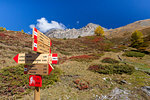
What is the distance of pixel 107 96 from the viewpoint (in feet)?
18.6

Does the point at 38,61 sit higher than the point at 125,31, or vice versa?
the point at 125,31

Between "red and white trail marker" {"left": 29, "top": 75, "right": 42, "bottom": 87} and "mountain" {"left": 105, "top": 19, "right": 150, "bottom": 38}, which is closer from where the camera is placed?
"red and white trail marker" {"left": 29, "top": 75, "right": 42, "bottom": 87}

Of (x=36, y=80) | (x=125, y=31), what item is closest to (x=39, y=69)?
(x=36, y=80)

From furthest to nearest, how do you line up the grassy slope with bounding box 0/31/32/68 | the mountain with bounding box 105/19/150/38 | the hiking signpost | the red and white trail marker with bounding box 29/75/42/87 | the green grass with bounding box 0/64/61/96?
the mountain with bounding box 105/19/150/38, the grassy slope with bounding box 0/31/32/68, the green grass with bounding box 0/64/61/96, the red and white trail marker with bounding box 29/75/42/87, the hiking signpost

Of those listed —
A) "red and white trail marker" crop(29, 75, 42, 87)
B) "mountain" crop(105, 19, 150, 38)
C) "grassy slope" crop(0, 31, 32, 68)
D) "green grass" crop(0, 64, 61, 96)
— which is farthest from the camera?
"mountain" crop(105, 19, 150, 38)

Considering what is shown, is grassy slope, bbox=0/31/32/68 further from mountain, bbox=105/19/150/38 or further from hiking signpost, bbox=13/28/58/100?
mountain, bbox=105/19/150/38

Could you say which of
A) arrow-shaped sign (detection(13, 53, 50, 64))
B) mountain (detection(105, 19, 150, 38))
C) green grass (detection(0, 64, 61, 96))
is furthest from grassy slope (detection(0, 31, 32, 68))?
mountain (detection(105, 19, 150, 38))

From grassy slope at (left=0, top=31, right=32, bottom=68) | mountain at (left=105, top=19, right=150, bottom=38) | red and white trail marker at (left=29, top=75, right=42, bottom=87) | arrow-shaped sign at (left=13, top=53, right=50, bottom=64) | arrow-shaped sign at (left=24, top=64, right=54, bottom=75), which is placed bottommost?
red and white trail marker at (left=29, top=75, right=42, bottom=87)

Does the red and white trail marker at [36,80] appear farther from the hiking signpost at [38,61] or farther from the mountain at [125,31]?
the mountain at [125,31]

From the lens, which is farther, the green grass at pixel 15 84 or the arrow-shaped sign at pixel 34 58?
the green grass at pixel 15 84

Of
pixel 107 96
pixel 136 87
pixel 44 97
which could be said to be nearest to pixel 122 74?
pixel 136 87

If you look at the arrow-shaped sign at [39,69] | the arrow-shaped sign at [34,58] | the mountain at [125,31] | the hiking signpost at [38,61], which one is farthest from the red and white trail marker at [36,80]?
the mountain at [125,31]

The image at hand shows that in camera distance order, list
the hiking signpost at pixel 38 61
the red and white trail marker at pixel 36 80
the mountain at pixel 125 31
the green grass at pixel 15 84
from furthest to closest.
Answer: the mountain at pixel 125 31
the green grass at pixel 15 84
the red and white trail marker at pixel 36 80
the hiking signpost at pixel 38 61

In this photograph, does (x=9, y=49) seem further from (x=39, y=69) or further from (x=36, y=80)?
(x=39, y=69)
